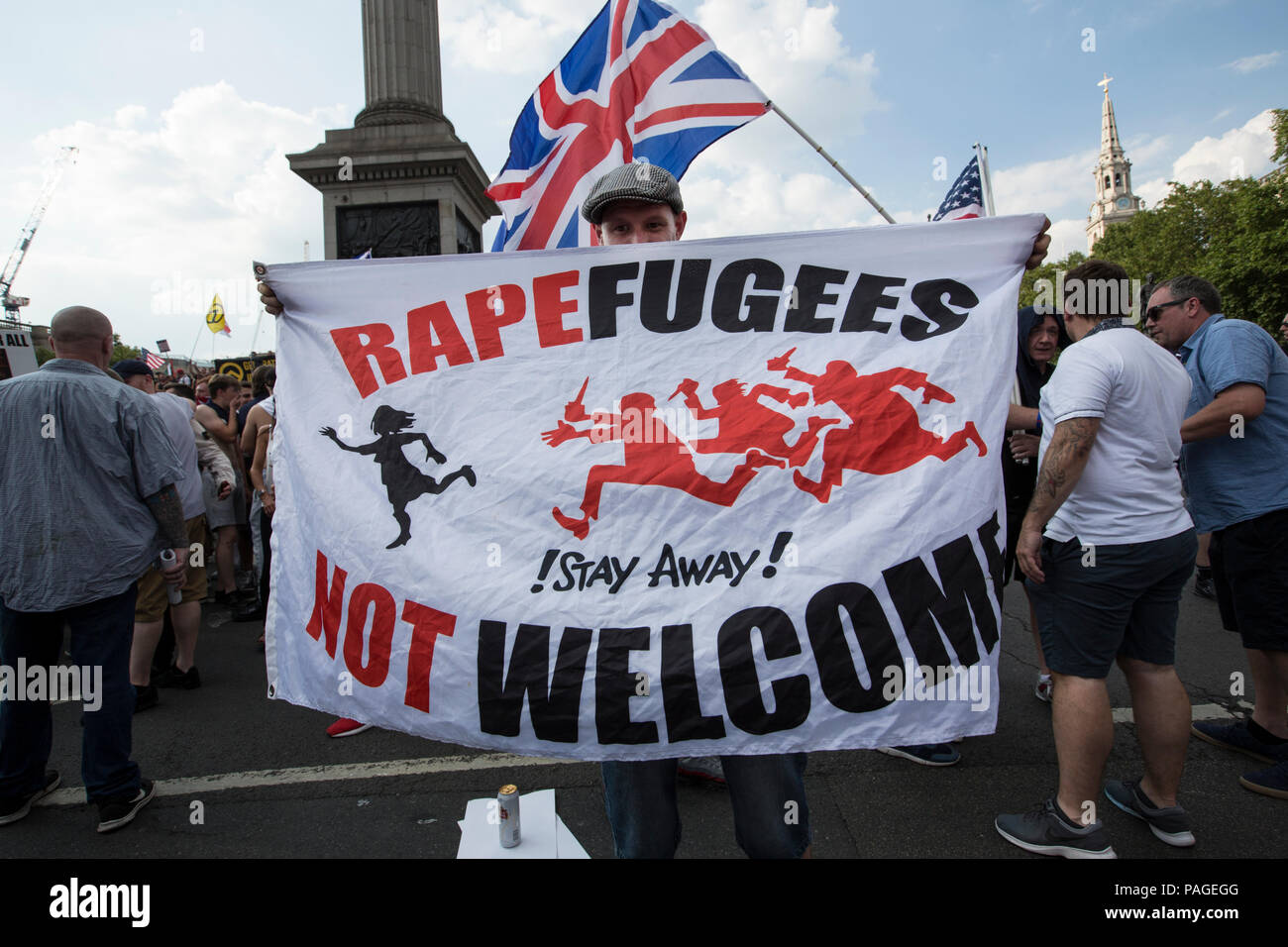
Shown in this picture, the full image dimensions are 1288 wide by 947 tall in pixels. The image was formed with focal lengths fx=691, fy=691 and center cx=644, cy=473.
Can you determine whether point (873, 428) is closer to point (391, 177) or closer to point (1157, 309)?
point (1157, 309)

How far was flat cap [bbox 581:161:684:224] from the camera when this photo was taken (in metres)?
2.15

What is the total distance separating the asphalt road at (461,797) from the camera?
2664 mm

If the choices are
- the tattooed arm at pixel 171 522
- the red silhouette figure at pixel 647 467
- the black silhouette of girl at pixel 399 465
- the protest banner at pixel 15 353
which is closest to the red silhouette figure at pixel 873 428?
the red silhouette figure at pixel 647 467

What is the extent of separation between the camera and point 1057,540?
255 cm

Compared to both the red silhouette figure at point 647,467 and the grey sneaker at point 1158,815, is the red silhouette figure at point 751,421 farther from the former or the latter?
the grey sneaker at point 1158,815

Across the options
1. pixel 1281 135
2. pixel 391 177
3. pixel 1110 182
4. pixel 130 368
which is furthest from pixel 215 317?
pixel 1110 182

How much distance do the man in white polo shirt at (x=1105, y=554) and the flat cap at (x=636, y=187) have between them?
5.03 ft

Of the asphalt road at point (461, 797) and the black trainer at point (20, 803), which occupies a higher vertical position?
the black trainer at point (20, 803)

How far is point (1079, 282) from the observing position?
271 centimetres

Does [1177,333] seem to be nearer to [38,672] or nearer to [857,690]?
[857,690]

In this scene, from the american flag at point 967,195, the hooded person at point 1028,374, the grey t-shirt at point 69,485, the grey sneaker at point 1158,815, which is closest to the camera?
the grey sneaker at point 1158,815

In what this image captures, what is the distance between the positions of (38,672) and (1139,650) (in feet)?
14.6

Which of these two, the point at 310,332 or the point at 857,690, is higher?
the point at 310,332
